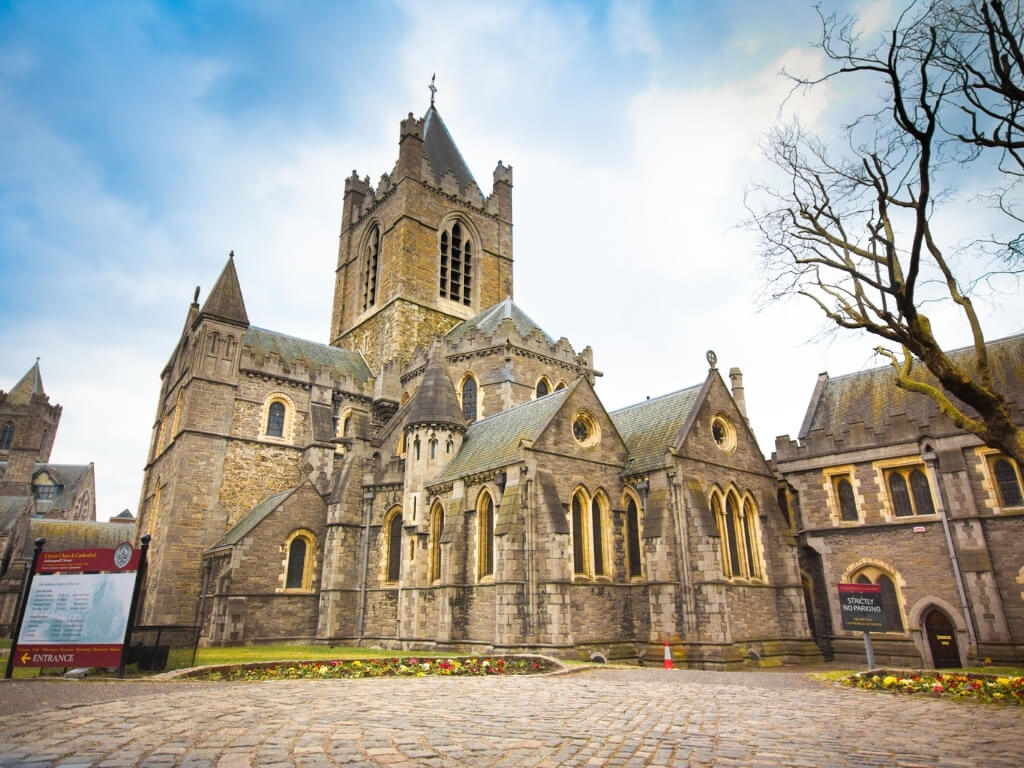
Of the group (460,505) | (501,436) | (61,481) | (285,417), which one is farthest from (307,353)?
(61,481)

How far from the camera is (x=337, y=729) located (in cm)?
698

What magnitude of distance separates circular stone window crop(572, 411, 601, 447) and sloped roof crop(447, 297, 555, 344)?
9819 millimetres

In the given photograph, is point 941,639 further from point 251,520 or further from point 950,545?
point 251,520

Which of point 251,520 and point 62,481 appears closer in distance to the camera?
point 251,520

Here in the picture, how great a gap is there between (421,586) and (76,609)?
36.6ft

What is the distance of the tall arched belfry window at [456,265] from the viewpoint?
41.0 metres

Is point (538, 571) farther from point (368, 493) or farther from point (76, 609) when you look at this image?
point (76, 609)

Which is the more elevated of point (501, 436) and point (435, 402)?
point (435, 402)

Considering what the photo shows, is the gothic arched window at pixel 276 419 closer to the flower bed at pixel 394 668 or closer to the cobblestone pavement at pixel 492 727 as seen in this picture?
the flower bed at pixel 394 668

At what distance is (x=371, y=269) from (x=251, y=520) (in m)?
21.5

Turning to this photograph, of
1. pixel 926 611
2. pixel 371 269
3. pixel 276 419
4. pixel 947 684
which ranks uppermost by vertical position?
pixel 371 269

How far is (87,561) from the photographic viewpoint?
13.4 m

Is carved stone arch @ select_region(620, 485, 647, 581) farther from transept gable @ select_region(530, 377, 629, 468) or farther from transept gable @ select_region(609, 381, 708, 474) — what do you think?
transept gable @ select_region(530, 377, 629, 468)

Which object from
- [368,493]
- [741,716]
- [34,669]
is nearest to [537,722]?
[741,716]
